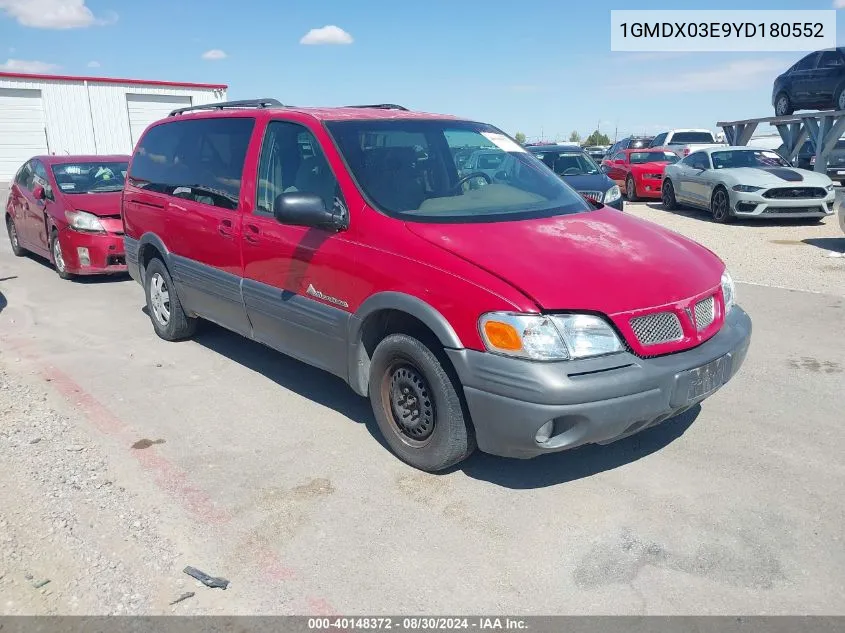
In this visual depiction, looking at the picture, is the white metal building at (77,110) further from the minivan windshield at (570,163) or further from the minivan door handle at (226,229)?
the minivan door handle at (226,229)

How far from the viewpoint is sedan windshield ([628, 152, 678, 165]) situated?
18.1 metres

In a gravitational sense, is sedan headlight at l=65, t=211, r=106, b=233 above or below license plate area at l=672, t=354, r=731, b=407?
above

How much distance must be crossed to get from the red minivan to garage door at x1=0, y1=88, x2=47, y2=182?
24.0 meters

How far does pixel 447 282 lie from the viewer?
337cm

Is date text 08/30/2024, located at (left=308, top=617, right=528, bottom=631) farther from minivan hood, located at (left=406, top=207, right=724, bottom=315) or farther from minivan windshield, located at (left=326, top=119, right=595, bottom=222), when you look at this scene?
minivan windshield, located at (left=326, top=119, right=595, bottom=222)

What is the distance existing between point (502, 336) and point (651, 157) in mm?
16562

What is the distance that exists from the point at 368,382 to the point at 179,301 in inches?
101

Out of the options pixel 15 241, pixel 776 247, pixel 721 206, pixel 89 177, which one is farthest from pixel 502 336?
pixel 721 206

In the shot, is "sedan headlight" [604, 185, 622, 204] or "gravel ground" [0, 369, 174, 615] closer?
"gravel ground" [0, 369, 174, 615]

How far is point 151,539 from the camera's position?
3184mm

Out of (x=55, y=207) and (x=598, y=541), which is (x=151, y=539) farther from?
(x=55, y=207)

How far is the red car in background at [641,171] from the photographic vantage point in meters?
17.2

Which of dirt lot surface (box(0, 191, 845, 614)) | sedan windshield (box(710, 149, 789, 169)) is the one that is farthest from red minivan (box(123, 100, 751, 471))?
sedan windshield (box(710, 149, 789, 169))

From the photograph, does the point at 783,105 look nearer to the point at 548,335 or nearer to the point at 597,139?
the point at 548,335
